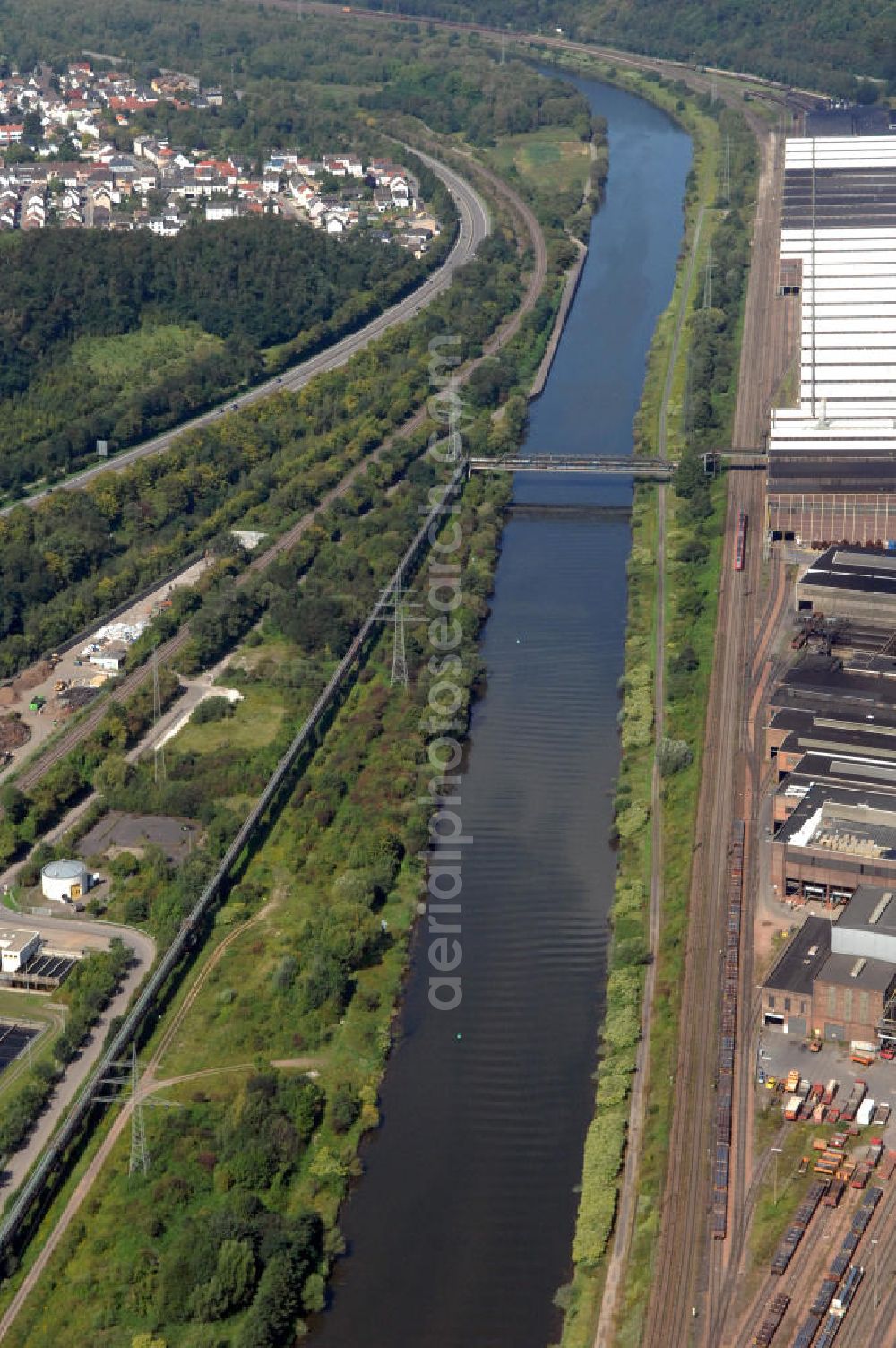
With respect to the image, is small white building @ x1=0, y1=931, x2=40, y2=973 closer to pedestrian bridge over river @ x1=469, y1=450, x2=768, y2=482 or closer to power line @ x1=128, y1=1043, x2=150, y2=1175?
power line @ x1=128, y1=1043, x2=150, y2=1175

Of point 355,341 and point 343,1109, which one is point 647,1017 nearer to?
point 343,1109

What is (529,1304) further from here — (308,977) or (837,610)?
(837,610)

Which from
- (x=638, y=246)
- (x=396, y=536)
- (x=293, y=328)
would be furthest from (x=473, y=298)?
(x=396, y=536)

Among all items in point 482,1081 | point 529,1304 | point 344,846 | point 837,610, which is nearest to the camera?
point 529,1304

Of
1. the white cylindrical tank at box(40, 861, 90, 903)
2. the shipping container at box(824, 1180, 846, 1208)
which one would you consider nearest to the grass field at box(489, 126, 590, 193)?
the white cylindrical tank at box(40, 861, 90, 903)

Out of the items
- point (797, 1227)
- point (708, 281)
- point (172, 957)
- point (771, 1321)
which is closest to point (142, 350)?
point (708, 281)

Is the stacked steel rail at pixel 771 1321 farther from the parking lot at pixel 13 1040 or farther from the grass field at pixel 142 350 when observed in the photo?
the grass field at pixel 142 350
